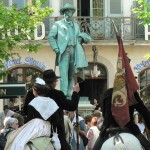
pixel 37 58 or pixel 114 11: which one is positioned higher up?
pixel 114 11

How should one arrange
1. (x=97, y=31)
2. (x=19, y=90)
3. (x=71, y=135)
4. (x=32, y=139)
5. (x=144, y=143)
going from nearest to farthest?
1. (x=144, y=143)
2. (x=32, y=139)
3. (x=71, y=135)
4. (x=19, y=90)
5. (x=97, y=31)

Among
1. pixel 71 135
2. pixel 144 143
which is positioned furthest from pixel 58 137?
pixel 71 135

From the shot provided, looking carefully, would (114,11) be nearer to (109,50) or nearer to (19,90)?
(109,50)

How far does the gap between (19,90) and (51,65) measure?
37.9ft

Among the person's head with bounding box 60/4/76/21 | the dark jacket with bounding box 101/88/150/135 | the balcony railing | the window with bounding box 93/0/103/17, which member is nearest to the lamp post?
the balcony railing

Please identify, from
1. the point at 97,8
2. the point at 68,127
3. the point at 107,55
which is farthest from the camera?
the point at 97,8

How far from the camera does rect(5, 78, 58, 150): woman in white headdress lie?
9.48 meters

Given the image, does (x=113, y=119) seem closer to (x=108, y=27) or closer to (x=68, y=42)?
(x=68, y=42)

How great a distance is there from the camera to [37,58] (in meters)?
33.9

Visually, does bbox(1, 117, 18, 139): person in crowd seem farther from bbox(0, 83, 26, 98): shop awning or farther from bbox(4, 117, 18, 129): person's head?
bbox(0, 83, 26, 98): shop awning

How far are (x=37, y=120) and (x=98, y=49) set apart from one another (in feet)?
80.0

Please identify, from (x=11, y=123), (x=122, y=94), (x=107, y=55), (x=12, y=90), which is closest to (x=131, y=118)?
(x=122, y=94)

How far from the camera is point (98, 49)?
33906 millimetres

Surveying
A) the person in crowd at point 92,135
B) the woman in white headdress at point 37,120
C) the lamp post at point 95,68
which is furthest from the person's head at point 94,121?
the lamp post at point 95,68
